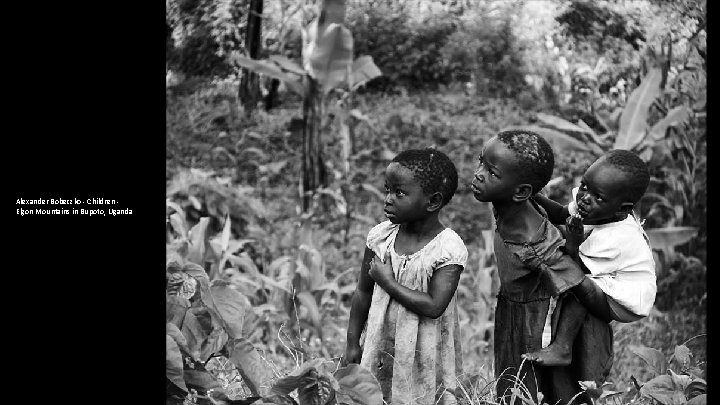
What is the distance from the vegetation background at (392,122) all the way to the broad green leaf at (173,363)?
183 cm

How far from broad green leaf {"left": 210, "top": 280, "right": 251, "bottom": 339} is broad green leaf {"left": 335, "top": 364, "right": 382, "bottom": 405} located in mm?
453

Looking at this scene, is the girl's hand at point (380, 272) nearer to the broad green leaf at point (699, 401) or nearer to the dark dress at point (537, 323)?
the dark dress at point (537, 323)

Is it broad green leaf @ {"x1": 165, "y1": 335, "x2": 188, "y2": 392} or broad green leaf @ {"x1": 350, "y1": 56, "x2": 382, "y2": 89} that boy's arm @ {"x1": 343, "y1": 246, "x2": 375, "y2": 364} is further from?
broad green leaf @ {"x1": 350, "y1": 56, "x2": 382, "y2": 89}

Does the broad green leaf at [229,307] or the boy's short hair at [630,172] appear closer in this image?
the boy's short hair at [630,172]

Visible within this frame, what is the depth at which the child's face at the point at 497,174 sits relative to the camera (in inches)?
104

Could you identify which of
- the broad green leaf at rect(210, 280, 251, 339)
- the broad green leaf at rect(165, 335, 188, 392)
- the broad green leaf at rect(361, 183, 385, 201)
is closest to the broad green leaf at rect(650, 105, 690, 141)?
the broad green leaf at rect(361, 183, 385, 201)

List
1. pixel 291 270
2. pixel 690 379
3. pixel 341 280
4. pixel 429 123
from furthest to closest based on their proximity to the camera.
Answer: pixel 429 123, pixel 341 280, pixel 291 270, pixel 690 379

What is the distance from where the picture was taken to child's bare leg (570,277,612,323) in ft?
8.58

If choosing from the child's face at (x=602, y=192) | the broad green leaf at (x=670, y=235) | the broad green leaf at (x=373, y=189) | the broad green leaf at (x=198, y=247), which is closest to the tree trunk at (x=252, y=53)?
the broad green leaf at (x=373, y=189)

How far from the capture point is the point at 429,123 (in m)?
6.85
